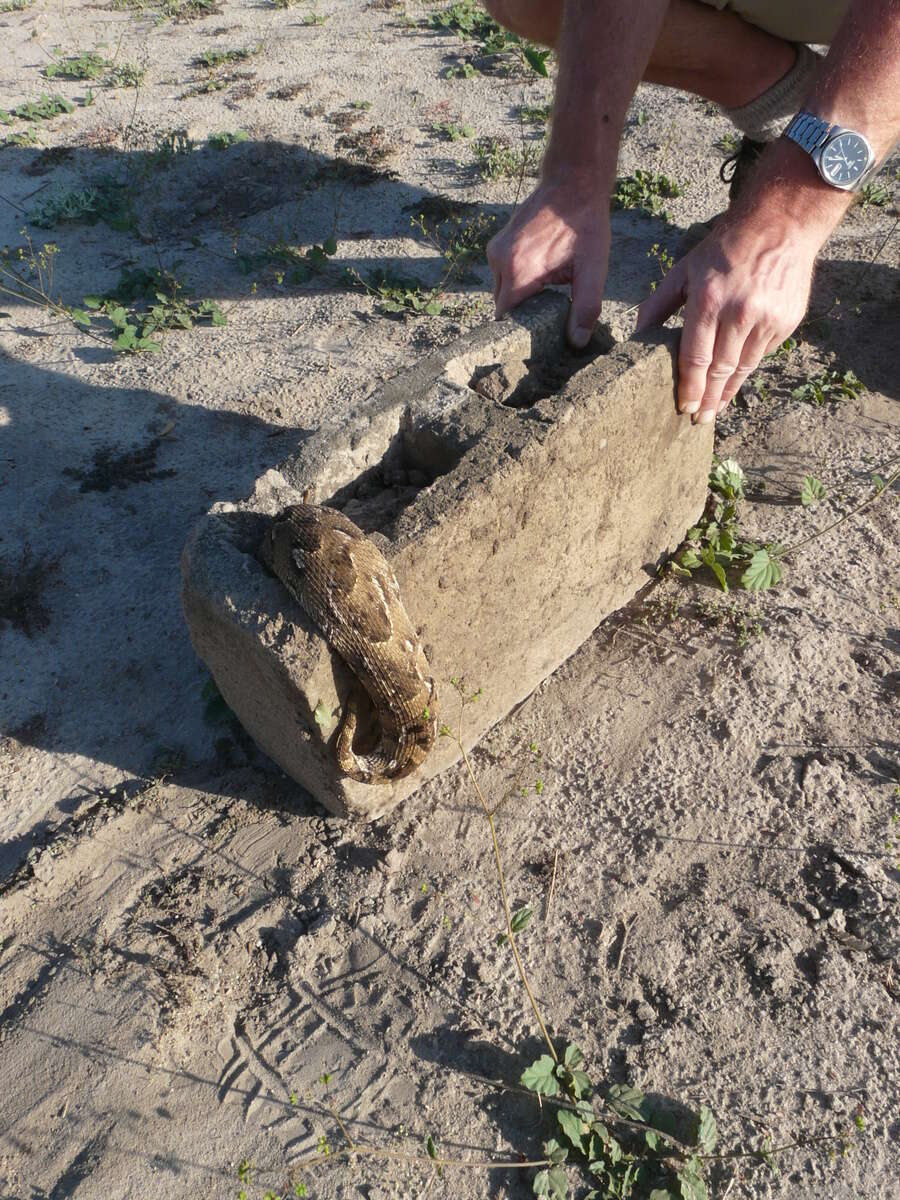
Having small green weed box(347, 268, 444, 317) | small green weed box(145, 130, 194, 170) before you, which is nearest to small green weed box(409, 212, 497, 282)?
small green weed box(347, 268, 444, 317)

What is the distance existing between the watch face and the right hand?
2.65 ft

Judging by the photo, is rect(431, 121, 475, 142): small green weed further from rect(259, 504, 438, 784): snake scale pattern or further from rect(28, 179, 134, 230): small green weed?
rect(259, 504, 438, 784): snake scale pattern

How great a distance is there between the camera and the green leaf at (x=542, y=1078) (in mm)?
2330

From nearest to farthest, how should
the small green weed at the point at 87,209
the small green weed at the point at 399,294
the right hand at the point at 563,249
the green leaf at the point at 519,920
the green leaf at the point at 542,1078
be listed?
1. the green leaf at the point at 542,1078
2. the green leaf at the point at 519,920
3. the right hand at the point at 563,249
4. the small green weed at the point at 399,294
5. the small green weed at the point at 87,209

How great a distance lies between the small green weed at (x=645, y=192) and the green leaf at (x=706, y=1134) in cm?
571

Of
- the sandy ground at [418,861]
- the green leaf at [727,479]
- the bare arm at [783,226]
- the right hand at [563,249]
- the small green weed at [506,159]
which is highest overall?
the bare arm at [783,226]

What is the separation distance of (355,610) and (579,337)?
64.7 inches

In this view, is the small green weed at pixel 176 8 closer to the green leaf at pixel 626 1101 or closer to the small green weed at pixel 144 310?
the small green weed at pixel 144 310

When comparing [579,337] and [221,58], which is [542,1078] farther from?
[221,58]

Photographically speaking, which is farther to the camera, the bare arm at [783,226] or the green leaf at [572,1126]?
the bare arm at [783,226]

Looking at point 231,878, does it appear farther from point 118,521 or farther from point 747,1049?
point 118,521

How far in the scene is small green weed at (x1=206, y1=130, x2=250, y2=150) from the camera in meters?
7.30

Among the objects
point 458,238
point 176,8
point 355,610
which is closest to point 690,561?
point 355,610

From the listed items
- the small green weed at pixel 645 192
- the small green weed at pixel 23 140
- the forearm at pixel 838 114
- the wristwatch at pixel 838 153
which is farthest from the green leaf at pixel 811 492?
the small green weed at pixel 23 140
